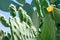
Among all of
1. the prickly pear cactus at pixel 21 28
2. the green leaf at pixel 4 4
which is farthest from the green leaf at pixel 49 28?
the green leaf at pixel 4 4

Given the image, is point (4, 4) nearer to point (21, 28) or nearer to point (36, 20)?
point (36, 20)

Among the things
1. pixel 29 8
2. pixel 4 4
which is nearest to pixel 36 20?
pixel 29 8

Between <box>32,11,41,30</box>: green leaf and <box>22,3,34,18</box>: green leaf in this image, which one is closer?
<box>32,11,41,30</box>: green leaf

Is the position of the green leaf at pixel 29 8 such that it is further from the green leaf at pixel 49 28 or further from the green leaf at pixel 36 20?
the green leaf at pixel 49 28

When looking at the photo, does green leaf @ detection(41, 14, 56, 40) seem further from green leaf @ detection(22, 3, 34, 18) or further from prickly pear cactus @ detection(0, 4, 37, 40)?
green leaf @ detection(22, 3, 34, 18)

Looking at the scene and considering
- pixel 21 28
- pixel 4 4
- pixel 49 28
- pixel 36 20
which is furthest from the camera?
pixel 4 4

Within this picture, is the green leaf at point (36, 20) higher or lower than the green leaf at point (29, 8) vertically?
lower

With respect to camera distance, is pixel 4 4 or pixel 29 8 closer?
pixel 29 8

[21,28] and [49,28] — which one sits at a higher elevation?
[49,28]

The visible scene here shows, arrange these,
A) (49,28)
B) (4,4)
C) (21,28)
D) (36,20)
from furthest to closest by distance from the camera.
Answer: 1. (4,4)
2. (36,20)
3. (21,28)
4. (49,28)

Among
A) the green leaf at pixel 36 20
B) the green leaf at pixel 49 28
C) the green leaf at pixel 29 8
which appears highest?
the green leaf at pixel 49 28

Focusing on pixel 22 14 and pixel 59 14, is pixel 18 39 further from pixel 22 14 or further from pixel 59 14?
pixel 59 14

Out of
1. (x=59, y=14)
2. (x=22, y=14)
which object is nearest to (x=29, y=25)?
(x=22, y=14)

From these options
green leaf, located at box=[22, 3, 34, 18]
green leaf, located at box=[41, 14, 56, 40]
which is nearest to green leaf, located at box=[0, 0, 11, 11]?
green leaf, located at box=[22, 3, 34, 18]
